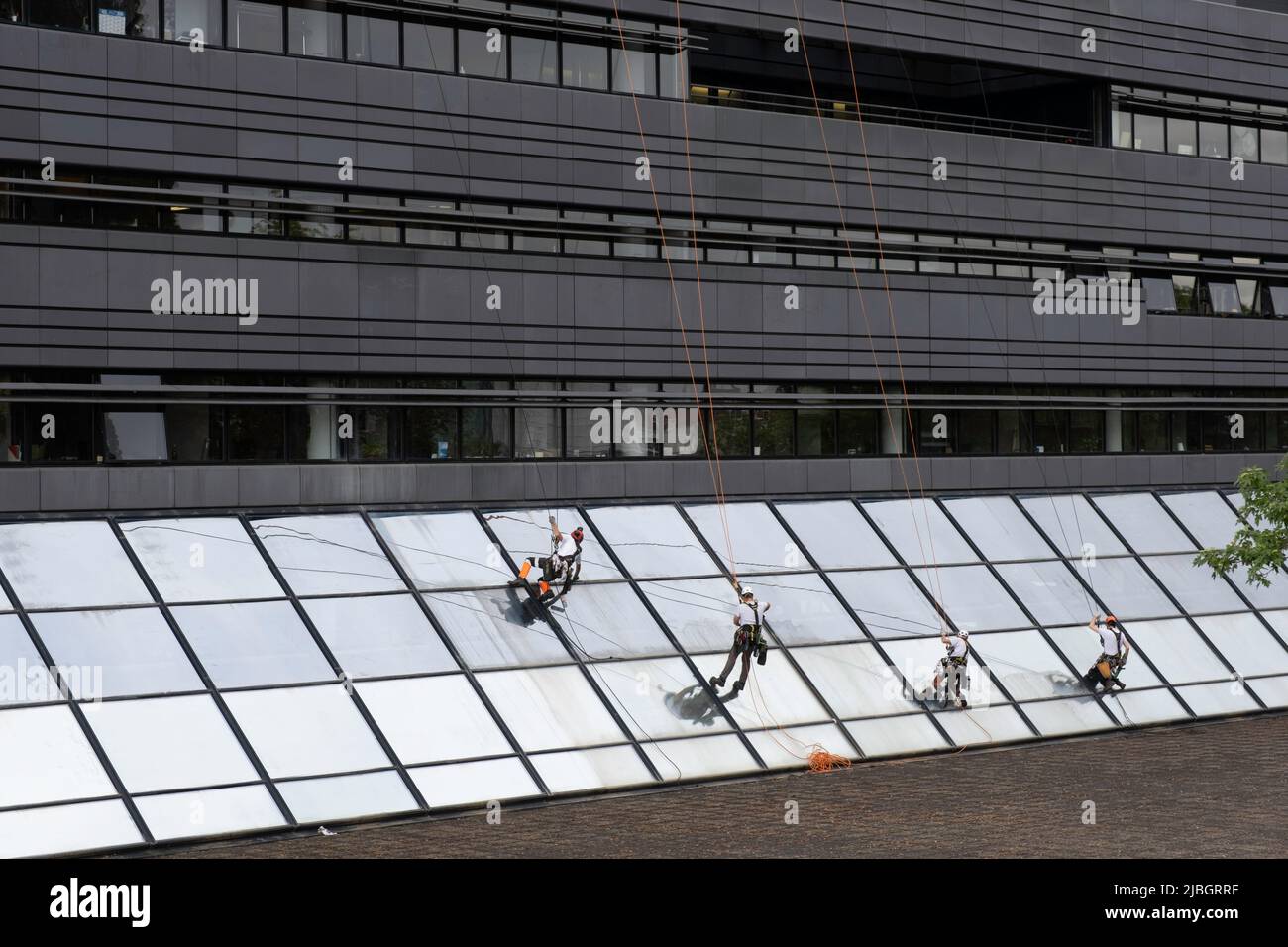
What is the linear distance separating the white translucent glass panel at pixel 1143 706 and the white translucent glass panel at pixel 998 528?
3558mm

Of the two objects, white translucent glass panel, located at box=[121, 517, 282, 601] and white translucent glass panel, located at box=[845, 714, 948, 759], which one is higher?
white translucent glass panel, located at box=[121, 517, 282, 601]


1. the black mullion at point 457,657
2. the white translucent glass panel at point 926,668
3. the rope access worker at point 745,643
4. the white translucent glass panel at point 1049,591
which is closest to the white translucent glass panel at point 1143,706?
the white translucent glass panel at point 1049,591

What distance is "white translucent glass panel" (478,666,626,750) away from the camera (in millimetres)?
23703

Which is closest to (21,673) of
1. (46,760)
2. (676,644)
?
(46,760)

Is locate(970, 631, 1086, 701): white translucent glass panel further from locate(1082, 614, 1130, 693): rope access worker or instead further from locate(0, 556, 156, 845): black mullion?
locate(0, 556, 156, 845): black mullion

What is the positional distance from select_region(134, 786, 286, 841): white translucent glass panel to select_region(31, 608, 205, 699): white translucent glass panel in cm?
191

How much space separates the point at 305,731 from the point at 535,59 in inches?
516

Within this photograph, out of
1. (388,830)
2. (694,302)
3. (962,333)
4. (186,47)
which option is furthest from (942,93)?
(388,830)

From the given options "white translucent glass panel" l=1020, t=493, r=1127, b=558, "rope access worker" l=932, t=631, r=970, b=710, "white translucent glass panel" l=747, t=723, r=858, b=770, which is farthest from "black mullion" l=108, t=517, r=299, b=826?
"white translucent glass panel" l=1020, t=493, r=1127, b=558

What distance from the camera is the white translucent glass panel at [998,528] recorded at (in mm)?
31734

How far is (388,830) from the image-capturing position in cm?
2070

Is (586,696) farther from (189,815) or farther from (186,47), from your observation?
(186,47)

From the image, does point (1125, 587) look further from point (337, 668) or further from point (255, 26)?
point (255, 26)
